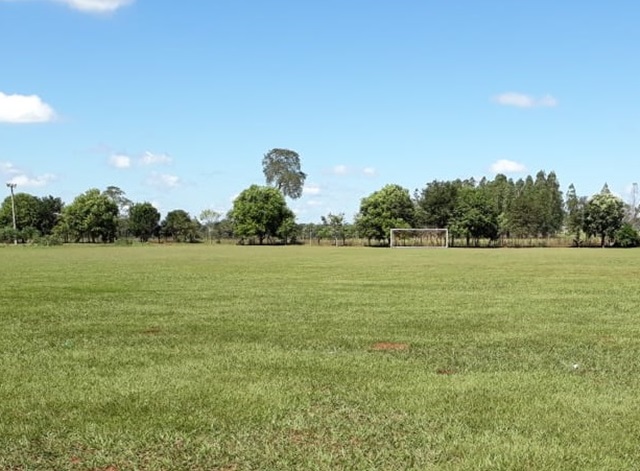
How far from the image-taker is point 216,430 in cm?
657

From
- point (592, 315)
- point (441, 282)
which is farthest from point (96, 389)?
point (441, 282)

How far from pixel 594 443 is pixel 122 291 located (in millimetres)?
18951

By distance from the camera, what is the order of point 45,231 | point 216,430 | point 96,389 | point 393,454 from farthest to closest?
point 45,231 < point 96,389 < point 216,430 < point 393,454

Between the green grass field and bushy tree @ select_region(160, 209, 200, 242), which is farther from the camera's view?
bushy tree @ select_region(160, 209, 200, 242)

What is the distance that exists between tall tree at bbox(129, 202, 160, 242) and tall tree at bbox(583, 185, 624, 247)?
8506 cm

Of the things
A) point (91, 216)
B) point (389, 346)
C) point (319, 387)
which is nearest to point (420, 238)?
point (91, 216)

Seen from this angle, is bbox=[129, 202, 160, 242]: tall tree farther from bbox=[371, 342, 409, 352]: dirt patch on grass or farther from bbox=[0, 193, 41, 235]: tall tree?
bbox=[371, 342, 409, 352]: dirt patch on grass

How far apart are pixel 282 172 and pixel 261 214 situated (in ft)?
76.7

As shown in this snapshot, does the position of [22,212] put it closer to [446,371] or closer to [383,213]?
[383,213]

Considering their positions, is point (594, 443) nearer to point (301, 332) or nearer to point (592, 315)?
point (301, 332)

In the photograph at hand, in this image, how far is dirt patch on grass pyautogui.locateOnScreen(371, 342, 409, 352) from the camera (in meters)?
11.3

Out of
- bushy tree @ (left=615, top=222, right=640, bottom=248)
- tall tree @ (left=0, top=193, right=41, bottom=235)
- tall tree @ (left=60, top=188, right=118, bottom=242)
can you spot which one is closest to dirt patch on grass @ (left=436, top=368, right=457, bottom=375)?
bushy tree @ (left=615, top=222, right=640, bottom=248)

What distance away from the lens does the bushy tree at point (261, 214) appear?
381 feet

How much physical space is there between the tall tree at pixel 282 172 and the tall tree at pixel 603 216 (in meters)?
59.2
